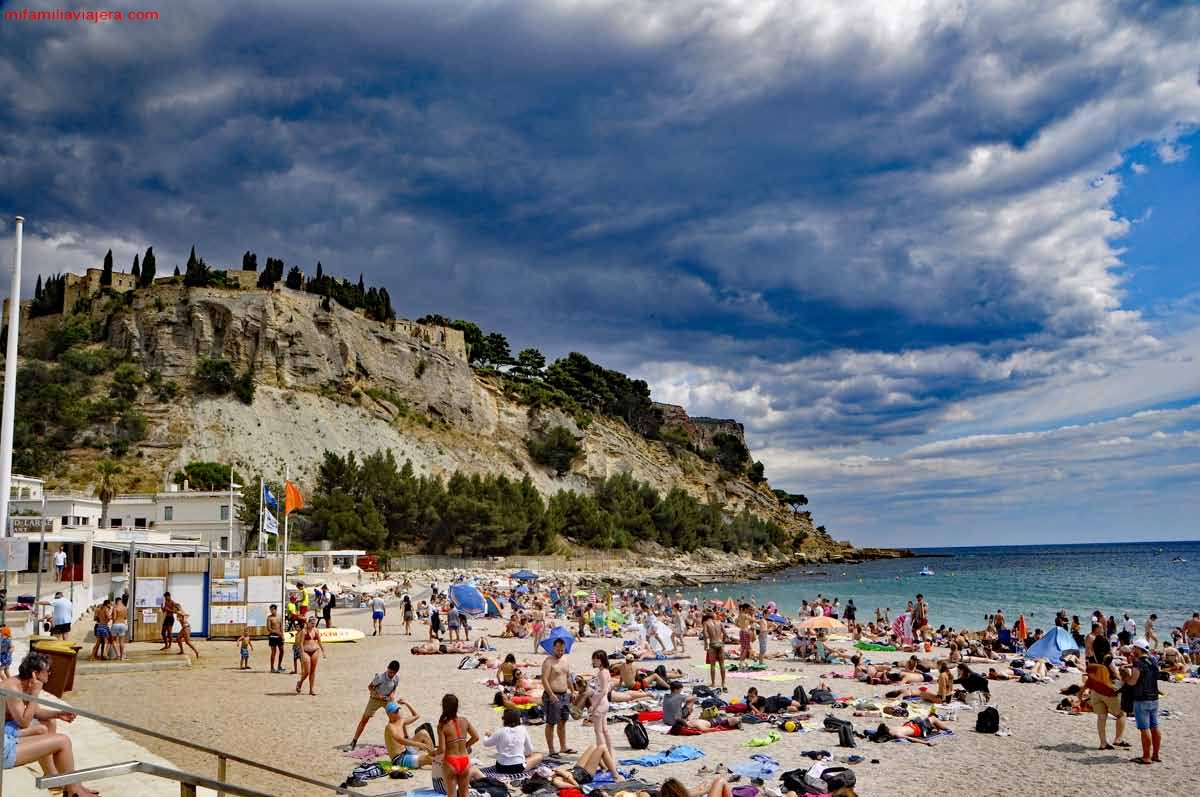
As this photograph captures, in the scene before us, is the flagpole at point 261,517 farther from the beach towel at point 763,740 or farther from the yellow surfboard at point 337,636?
the beach towel at point 763,740

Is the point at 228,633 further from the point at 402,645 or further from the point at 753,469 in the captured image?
the point at 753,469

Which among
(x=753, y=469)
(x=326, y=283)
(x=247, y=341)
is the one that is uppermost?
(x=326, y=283)

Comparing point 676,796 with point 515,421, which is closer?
point 676,796

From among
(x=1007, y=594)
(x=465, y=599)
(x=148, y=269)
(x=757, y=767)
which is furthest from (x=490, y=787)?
(x=148, y=269)

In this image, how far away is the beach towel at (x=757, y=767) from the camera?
9469mm

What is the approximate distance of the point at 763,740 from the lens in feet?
36.9

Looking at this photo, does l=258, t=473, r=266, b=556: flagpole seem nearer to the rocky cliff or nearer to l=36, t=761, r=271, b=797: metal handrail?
l=36, t=761, r=271, b=797: metal handrail

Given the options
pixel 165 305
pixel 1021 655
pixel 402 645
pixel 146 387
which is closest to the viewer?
pixel 1021 655

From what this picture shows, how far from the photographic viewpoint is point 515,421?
92.4m

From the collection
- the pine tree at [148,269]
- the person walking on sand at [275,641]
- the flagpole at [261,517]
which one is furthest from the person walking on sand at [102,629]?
the pine tree at [148,269]

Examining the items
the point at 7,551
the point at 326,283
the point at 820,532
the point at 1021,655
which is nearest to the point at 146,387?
the point at 326,283

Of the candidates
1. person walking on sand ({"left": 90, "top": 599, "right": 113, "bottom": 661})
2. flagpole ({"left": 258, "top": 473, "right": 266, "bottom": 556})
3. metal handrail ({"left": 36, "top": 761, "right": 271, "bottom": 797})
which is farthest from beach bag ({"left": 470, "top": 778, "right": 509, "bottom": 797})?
flagpole ({"left": 258, "top": 473, "right": 266, "bottom": 556})

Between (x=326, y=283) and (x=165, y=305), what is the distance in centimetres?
1964

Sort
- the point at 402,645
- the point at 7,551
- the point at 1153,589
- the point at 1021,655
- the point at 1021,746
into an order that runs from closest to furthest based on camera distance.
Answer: the point at 1021,746 < the point at 7,551 < the point at 1021,655 < the point at 402,645 < the point at 1153,589
